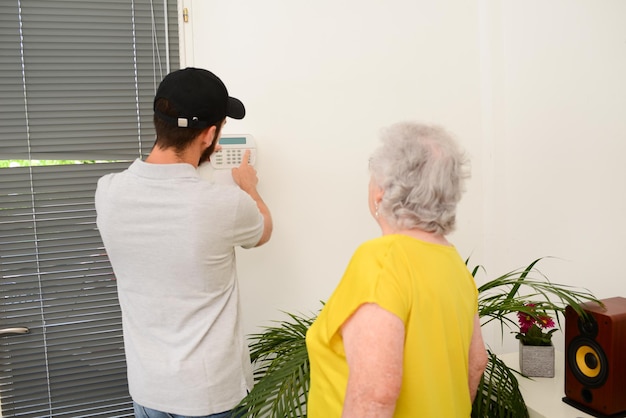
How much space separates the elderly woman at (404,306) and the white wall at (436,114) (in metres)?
1.03

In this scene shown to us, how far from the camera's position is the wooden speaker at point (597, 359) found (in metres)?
1.88

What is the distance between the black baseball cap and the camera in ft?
5.24

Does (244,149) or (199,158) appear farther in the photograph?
(244,149)

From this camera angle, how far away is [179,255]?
1.57 m

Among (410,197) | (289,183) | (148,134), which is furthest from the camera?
(289,183)

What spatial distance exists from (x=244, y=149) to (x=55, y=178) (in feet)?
2.25

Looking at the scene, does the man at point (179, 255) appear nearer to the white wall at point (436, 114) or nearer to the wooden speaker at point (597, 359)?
the white wall at point (436, 114)

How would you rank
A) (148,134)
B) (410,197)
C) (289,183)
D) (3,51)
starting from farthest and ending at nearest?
(289,183)
(148,134)
(3,51)
(410,197)

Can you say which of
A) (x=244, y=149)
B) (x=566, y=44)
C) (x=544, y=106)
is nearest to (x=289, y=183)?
(x=244, y=149)

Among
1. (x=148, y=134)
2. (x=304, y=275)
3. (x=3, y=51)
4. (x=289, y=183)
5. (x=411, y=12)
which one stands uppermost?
(x=411, y=12)

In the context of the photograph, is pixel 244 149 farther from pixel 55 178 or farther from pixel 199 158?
pixel 55 178

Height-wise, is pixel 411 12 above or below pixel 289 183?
above

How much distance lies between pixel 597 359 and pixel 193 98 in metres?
1.50

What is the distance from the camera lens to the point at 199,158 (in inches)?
67.4
